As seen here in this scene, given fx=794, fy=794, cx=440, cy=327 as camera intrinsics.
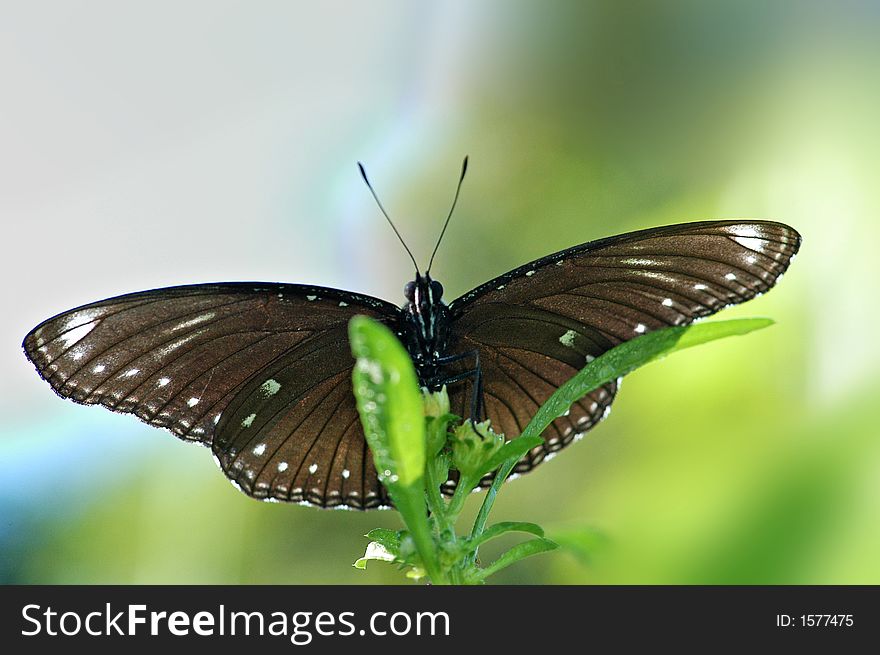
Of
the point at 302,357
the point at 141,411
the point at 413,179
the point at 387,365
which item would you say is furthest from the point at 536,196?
the point at 387,365

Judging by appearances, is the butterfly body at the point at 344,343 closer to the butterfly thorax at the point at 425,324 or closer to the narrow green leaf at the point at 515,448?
the butterfly thorax at the point at 425,324

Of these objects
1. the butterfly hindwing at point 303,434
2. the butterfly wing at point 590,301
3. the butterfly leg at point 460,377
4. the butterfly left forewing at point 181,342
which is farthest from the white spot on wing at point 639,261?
the butterfly hindwing at point 303,434

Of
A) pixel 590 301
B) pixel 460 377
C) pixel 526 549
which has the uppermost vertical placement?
pixel 590 301

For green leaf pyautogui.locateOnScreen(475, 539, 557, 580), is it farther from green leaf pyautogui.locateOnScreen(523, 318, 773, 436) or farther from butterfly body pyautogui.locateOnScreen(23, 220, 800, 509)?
butterfly body pyautogui.locateOnScreen(23, 220, 800, 509)

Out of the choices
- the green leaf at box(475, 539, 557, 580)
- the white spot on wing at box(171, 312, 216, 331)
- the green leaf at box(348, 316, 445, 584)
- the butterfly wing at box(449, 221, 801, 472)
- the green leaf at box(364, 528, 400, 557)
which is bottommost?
the green leaf at box(475, 539, 557, 580)

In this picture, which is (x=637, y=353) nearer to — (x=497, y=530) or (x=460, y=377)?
(x=497, y=530)

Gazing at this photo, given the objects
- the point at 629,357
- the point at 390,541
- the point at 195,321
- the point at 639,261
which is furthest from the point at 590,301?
the point at 195,321

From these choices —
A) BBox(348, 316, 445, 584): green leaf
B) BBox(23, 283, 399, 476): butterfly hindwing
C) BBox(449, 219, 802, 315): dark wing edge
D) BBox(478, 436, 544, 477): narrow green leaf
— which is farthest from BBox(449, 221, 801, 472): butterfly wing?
BBox(348, 316, 445, 584): green leaf
